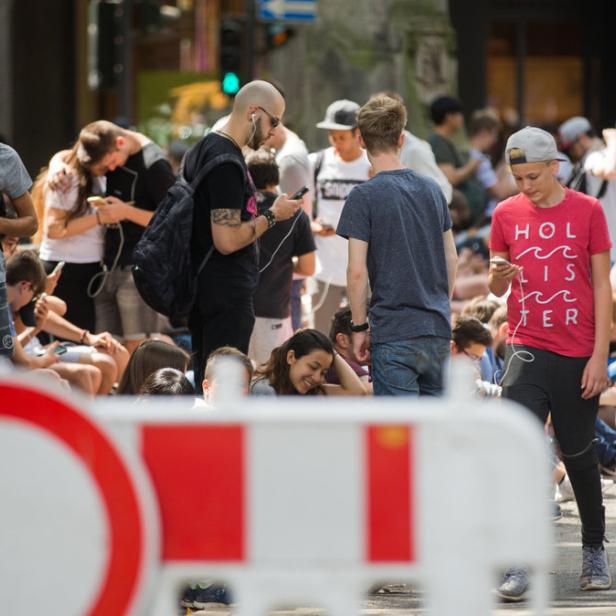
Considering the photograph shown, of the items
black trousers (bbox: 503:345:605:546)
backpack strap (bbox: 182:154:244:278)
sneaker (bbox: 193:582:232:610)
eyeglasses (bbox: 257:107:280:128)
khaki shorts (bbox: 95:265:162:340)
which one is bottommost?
sneaker (bbox: 193:582:232:610)

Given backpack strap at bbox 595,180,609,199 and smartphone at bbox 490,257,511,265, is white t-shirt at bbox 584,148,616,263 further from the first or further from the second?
smartphone at bbox 490,257,511,265

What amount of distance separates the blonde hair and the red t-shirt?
0.60 meters

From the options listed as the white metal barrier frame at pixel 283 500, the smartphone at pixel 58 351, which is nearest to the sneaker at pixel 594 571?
the white metal barrier frame at pixel 283 500

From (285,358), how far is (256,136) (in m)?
0.95

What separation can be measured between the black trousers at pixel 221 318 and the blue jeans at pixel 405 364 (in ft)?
2.65

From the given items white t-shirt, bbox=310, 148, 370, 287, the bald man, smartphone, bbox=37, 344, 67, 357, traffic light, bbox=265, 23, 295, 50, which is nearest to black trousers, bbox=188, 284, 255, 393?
the bald man

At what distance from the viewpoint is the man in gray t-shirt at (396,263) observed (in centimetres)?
647

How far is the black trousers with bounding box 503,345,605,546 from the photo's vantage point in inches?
254

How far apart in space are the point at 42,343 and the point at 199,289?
2.97 metres

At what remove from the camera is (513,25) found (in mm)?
23922

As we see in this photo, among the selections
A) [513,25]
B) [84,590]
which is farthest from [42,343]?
[513,25]

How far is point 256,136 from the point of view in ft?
23.2

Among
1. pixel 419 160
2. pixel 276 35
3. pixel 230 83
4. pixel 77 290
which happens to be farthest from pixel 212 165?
pixel 276 35

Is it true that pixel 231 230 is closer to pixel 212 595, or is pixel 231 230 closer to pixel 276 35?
pixel 212 595
